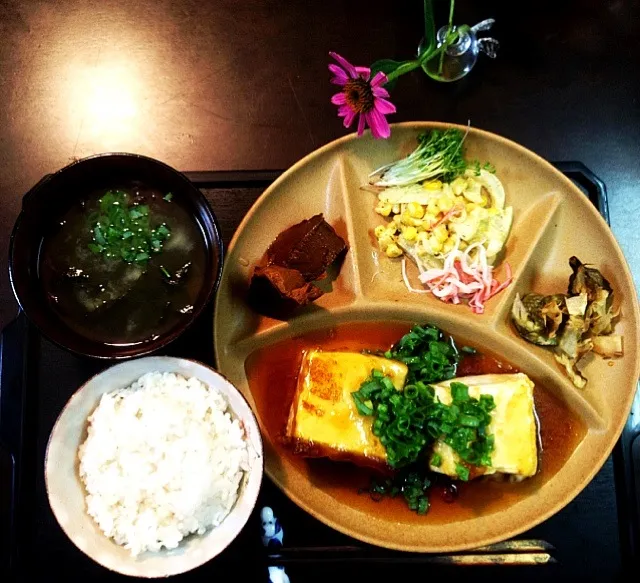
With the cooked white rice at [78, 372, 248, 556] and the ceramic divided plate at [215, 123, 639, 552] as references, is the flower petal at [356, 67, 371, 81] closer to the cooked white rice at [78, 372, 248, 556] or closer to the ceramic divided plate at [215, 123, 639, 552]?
the ceramic divided plate at [215, 123, 639, 552]

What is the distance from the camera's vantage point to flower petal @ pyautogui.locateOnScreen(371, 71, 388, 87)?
108 inches

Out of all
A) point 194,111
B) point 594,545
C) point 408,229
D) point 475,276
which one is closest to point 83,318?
point 194,111

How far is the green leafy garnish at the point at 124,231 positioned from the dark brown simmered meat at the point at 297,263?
0.49 meters

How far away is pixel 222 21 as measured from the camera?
3.35 meters

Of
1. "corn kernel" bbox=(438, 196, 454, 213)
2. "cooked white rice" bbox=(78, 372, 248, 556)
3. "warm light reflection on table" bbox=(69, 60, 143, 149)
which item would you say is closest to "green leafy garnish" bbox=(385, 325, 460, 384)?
"corn kernel" bbox=(438, 196, 454, 213)

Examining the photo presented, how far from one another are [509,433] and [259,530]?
4.13ft

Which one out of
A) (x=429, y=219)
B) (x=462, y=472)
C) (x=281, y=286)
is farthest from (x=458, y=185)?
(x=462, y=472)

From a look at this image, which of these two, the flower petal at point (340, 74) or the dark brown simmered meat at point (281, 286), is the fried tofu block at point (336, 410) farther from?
the flower petal at point (340, 74)

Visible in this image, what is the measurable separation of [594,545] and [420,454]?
1019 mm

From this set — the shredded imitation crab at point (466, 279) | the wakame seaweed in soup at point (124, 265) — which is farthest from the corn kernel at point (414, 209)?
the wakame seaweed in soup at point (124, 265)

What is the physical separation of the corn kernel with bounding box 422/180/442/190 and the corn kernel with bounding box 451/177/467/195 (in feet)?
0.23

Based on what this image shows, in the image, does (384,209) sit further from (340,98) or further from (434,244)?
(340,98)

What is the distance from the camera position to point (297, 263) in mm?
2887

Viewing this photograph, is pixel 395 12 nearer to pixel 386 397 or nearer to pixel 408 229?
pixel 408 229
